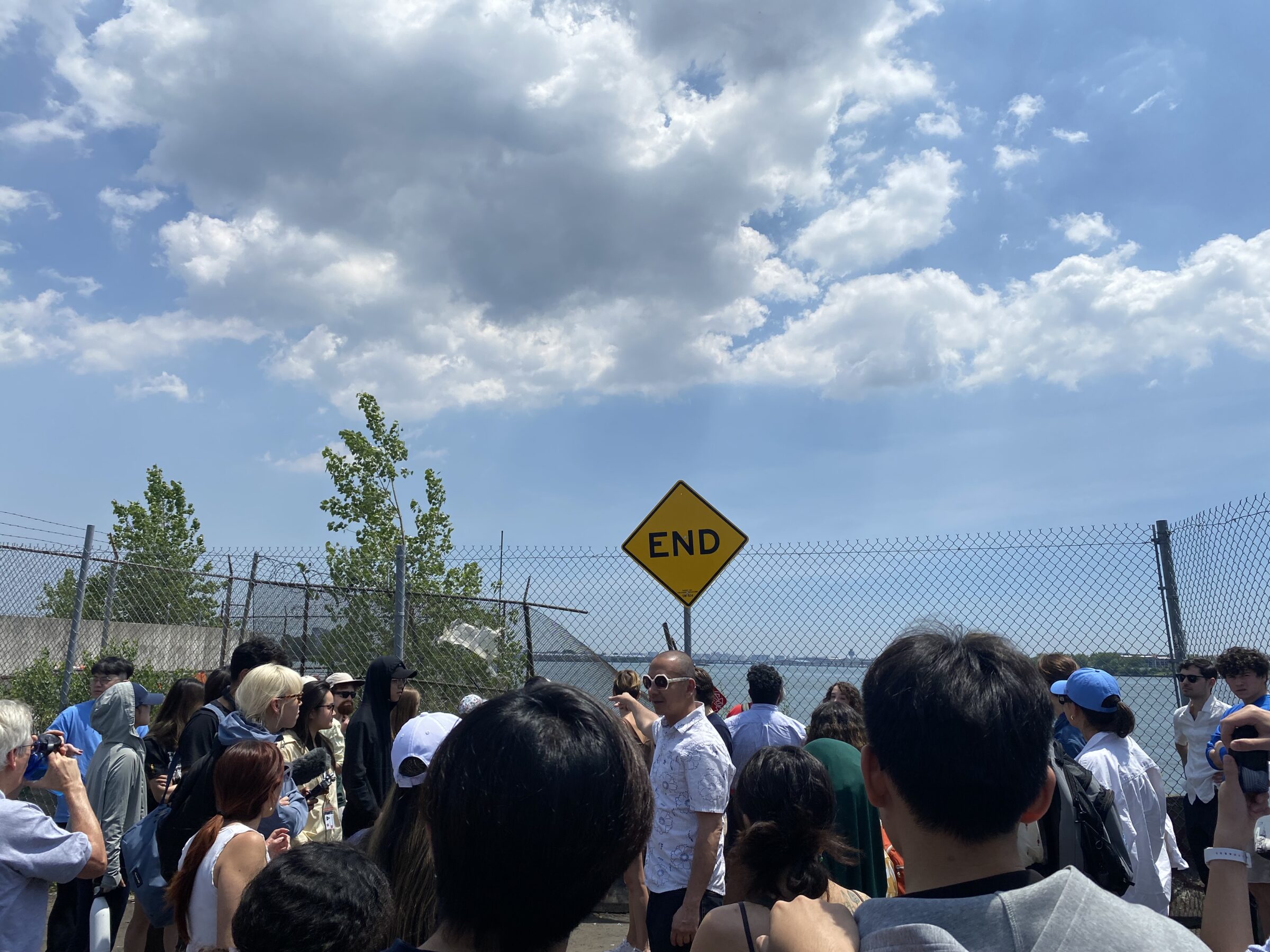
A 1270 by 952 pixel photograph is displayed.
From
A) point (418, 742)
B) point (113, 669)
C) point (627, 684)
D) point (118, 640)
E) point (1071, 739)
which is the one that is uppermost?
point (118, 640)

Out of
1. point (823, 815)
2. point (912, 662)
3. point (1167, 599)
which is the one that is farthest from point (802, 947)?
point (1167, 599)

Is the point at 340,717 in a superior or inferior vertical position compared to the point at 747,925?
superior

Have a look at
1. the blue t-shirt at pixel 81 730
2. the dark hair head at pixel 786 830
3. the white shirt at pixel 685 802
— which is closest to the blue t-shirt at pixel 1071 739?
the white shirt at pixel 685 802

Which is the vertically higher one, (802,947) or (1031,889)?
(1031,889)

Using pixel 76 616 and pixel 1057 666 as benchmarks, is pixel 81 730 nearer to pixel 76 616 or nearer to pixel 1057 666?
pixel 76 616

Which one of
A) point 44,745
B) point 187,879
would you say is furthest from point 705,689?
point 44,745

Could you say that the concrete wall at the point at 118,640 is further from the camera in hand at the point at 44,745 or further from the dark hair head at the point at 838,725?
the dark hair head at the point at 838,725

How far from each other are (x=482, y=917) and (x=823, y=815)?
1.79m

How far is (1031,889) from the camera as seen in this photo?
4.09 feet

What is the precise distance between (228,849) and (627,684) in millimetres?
4071

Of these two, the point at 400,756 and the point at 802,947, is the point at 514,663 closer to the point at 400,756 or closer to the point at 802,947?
the point at 400,756

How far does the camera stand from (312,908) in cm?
208

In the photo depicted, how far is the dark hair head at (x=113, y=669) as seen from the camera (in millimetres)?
5820

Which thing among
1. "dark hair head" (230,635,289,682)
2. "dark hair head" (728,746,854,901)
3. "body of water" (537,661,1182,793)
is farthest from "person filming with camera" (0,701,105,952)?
"body of water" (537,661,1182,793)
